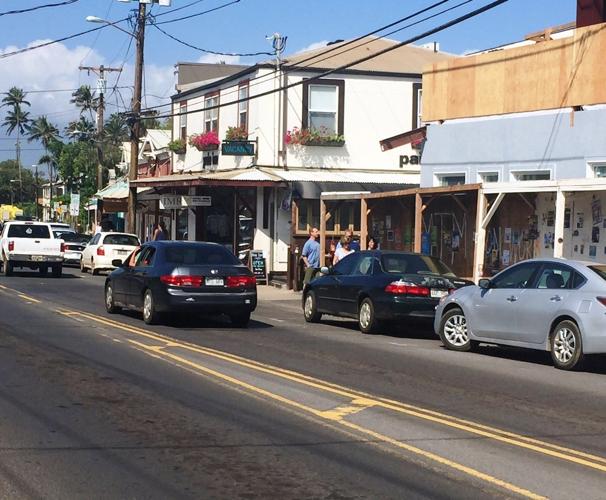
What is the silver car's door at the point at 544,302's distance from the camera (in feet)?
43.7

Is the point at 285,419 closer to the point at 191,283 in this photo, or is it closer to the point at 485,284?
the point at 485,284

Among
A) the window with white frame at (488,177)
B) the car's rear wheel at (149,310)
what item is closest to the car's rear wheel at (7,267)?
the car's rear wheel at (149,310)

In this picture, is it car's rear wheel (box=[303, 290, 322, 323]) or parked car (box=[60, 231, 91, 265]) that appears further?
parked car (box=[60, 231, 91, 265])

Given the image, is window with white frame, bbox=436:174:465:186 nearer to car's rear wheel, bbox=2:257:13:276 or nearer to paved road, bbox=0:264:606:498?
paved road, bbox=0:264:606:498

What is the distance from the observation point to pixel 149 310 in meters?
17.4

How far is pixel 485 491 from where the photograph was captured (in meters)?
6.64

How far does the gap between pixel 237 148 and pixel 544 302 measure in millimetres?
20863

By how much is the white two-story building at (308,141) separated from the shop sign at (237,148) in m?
0.03

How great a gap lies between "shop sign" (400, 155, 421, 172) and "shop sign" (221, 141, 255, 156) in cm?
555

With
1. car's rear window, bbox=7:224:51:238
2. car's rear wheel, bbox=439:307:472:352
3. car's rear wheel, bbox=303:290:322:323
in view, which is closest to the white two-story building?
car's rear window, bbox=7:224:51:238

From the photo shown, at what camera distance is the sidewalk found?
87.7 feet

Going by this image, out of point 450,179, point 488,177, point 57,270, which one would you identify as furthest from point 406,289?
point 57,270

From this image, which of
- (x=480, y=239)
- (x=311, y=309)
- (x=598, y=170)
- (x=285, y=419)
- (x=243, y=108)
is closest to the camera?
(x=285, y=419)

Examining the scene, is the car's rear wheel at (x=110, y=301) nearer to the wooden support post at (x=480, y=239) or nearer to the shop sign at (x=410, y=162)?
the wooden support post at (x=480, y=239)
